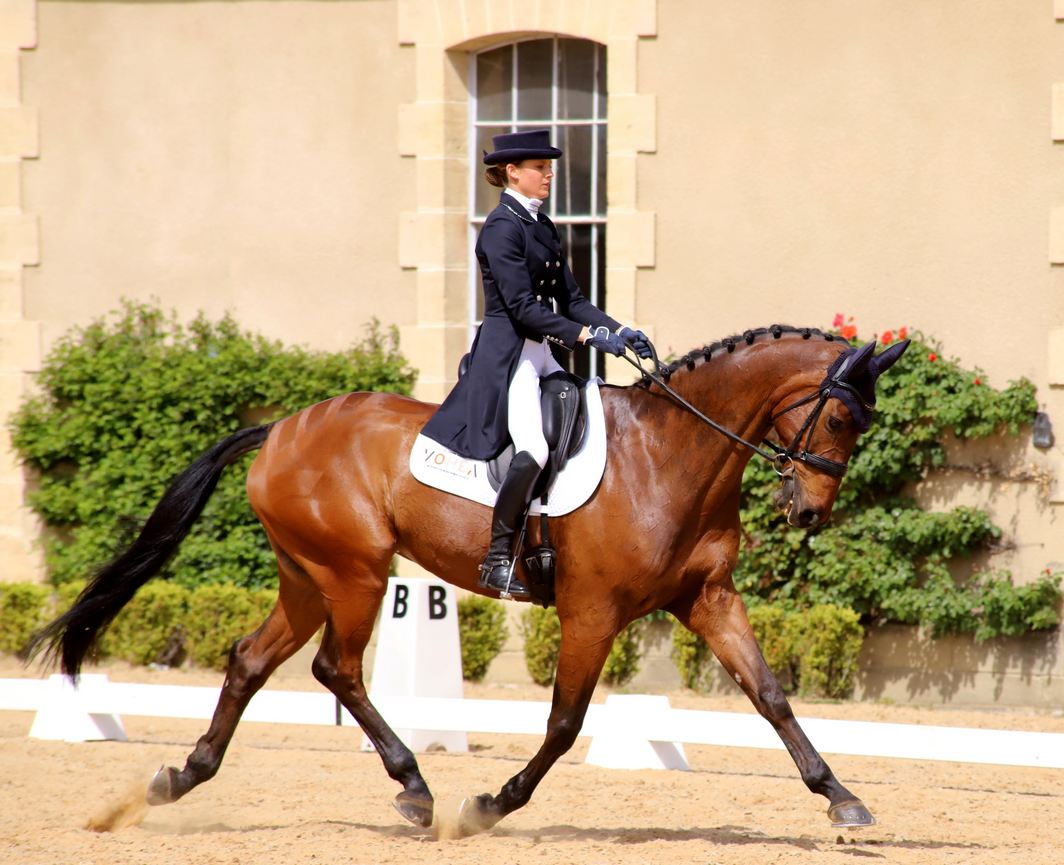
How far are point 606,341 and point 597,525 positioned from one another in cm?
67

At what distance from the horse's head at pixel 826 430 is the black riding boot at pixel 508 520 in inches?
35.6

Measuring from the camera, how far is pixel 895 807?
6.43 meters

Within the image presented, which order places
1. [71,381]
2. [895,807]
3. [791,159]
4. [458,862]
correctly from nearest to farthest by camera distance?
[458,862]
[895,807]
[791,159]
[71,381]

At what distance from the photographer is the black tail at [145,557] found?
6.45m

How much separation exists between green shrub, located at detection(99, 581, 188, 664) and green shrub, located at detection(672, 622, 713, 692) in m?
3.35

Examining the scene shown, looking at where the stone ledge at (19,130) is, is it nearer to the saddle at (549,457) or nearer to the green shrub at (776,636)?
the green shrub at (776,636)

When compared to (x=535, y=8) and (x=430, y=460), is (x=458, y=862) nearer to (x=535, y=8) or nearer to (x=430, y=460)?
(x=430, y=460)

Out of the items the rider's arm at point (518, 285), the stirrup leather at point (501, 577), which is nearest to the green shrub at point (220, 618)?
the stirrup leather at point (501, 577)

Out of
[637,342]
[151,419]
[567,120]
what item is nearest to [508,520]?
[637,342]

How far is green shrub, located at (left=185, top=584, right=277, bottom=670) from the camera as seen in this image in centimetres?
1020

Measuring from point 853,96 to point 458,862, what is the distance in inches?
234

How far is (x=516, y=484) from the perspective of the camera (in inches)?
219

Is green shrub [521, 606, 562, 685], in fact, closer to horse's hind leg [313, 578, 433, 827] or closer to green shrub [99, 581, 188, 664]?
green shrub [99, 581, 188, 664]

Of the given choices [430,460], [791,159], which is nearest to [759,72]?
[791,159]
